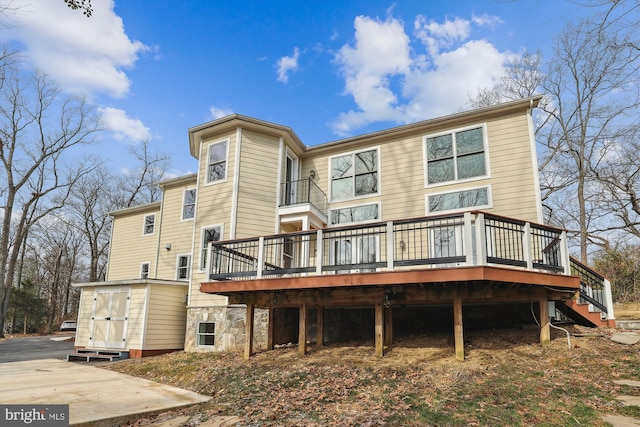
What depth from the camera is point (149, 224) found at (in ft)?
59.1

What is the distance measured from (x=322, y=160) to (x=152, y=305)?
748 centimetres

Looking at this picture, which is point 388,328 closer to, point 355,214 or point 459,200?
point 459,200

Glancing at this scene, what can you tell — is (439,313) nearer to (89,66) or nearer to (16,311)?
(89,66)

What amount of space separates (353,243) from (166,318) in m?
6.77

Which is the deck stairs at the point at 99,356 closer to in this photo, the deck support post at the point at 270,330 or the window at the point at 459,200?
the deck support post at the point at 270,330

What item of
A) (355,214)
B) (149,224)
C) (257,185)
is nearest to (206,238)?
(257,185)

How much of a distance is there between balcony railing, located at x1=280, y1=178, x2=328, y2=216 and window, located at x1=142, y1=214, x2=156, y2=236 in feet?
26.5

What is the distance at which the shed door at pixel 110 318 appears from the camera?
494 inches

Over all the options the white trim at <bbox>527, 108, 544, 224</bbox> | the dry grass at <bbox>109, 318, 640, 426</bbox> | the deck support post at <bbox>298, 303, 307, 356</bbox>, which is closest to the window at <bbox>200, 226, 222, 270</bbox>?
the dry grass at <bbox>109, 318, 640, 426</bbox>

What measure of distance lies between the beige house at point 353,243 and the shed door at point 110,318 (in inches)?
3.9

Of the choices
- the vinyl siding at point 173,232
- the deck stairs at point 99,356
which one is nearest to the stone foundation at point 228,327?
the deck stairs at point 99,356

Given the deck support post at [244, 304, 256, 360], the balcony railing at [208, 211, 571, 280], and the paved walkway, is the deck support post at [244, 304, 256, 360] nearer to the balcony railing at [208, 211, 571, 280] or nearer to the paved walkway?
the balcony railing at [208, 211, 571, 280]

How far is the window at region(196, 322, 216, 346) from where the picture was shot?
37.1ft

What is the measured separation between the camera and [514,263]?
6.81m
